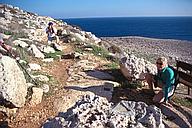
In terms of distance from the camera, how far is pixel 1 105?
8695mm

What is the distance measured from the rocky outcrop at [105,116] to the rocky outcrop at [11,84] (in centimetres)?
293

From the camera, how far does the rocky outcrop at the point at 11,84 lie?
8.53m

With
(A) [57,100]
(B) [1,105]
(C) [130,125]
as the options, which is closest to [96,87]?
(A) [57,100]

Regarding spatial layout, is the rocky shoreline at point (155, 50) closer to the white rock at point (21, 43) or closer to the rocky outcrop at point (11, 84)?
the white rock at point (21, 43)

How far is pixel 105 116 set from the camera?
5.79m

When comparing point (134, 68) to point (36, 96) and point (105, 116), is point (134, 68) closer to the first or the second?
point (36, 96)

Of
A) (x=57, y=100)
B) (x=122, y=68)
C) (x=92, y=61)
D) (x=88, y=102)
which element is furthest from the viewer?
(x=92, y=61)

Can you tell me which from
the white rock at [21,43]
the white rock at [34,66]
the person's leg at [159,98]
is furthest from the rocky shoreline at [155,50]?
the person's leg at [159,98]

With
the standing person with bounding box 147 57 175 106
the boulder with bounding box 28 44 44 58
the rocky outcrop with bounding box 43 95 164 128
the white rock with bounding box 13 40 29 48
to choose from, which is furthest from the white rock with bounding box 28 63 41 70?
the rocky outcrop with bounding box 43 95 164 128

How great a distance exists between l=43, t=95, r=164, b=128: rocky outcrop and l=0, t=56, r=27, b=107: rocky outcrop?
293cm

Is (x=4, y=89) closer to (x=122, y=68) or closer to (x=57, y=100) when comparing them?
(x=57, y=100)

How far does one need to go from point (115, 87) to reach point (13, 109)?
11.1 feet

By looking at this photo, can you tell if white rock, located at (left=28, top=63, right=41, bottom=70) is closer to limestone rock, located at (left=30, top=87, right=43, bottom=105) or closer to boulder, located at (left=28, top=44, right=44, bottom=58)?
boulder, located at (left=28, top=44, right=44, bottom=58)

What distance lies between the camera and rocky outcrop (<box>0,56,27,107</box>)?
8.53 metres
